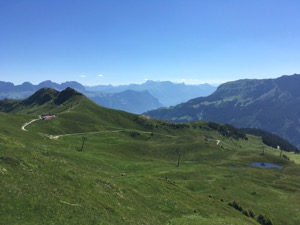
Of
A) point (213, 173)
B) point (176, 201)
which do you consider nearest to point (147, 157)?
point (213, 173)

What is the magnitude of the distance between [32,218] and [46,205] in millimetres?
3155

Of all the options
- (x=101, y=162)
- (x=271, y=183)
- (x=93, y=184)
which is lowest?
(x=271, y=183)

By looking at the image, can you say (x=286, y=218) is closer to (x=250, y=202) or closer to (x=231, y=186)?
(x=250, y=202)

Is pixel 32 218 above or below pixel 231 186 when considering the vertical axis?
above

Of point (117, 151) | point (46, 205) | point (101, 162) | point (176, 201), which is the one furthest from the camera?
point (117, 151)

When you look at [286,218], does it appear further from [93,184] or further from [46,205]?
[46,205]

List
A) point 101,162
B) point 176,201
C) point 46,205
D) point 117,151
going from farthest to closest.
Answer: point 117,151 < point 101,162 < point 176,201 < point 46,205

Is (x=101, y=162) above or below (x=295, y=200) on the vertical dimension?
above

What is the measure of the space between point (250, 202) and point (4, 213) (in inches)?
3413

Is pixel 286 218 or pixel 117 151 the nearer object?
pixel 286 218

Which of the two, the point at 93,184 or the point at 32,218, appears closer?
the point at 32,218

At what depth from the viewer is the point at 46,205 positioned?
3350 centimetres

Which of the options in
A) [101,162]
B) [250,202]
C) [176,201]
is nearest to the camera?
[176,201]

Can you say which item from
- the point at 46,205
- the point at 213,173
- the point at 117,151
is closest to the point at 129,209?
the point at 46,205
